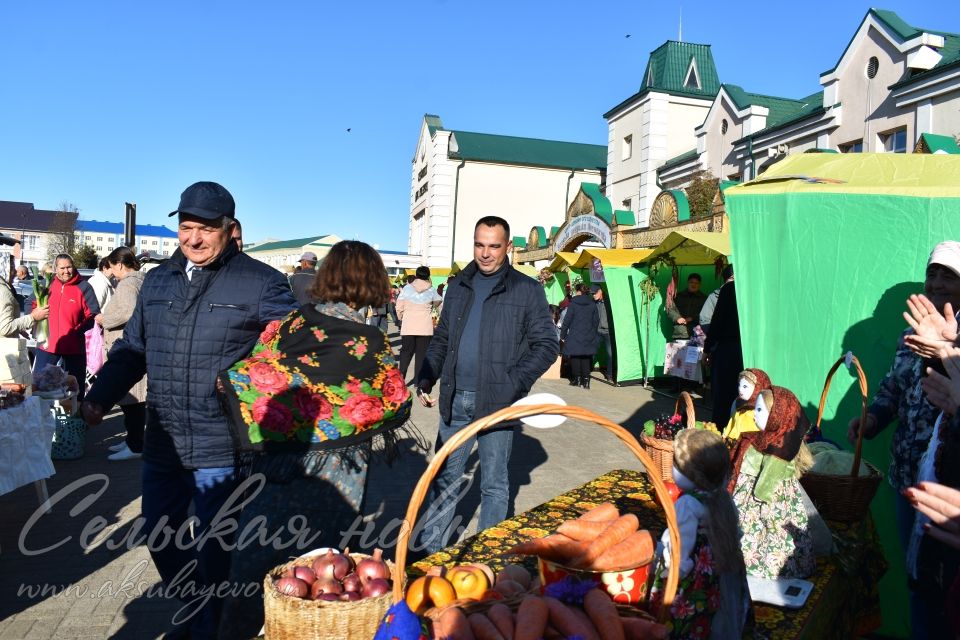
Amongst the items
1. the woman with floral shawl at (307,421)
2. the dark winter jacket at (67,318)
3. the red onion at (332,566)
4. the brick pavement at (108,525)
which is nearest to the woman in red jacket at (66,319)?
the dark winter jacket at (67,318)

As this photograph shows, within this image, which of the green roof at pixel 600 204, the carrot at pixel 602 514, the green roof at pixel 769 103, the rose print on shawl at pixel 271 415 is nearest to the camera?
the carrot at pixel 602 514

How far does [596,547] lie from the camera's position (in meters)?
2.07

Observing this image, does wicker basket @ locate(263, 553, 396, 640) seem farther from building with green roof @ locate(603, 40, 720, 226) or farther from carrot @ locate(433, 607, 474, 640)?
building with green roof @ locate(603, 40, 720, 226)

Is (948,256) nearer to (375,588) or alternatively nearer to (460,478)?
(460,478)

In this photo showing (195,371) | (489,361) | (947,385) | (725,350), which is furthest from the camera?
(725,350)

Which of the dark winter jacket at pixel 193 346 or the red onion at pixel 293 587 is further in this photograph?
the dark winter jacket at pixel 193 346

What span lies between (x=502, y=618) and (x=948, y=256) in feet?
9.05

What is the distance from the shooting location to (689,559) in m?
2.18

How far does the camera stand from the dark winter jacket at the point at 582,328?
12.5 m

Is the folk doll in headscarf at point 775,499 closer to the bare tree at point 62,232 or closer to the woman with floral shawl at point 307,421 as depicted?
the woman with floral shawl at point 307,421

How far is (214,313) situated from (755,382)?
2.63 meters

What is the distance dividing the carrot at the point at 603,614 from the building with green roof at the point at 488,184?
1255 inches

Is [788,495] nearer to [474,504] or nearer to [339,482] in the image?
[339,482]

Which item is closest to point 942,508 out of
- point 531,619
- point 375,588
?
point 531,619
